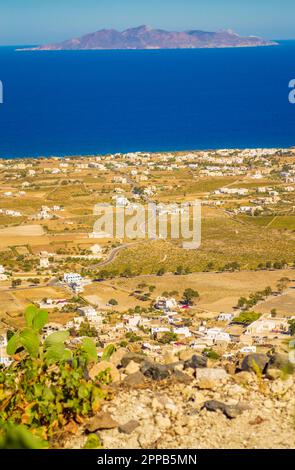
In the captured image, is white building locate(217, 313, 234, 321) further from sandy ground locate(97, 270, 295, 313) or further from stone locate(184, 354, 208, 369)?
stone locate(184, 354, 208, 369)

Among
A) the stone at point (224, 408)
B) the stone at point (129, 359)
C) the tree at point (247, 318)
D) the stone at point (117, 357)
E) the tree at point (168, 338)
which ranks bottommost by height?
the tree at point (247, 318)

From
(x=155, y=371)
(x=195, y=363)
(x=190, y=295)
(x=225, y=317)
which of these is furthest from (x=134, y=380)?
(x=190, y=295)

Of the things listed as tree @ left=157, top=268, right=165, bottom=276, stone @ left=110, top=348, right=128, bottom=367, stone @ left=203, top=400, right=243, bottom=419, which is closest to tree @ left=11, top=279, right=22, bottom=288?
tree @ left=157, top=268, right=165, bottom=276

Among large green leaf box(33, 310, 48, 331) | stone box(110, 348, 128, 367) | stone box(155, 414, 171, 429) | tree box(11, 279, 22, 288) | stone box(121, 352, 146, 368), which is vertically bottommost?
tree box(11, 279, 22, 288)

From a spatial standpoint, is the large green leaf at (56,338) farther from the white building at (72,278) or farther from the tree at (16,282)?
the tree at (16,282)

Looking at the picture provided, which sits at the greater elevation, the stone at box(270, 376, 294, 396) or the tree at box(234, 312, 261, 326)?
the stone at box(270, 376, 294, 396)

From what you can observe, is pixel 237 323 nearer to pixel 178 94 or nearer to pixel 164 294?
pixel 164 294

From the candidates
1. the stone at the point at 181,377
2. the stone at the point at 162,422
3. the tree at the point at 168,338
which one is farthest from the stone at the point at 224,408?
the tree at the point at 168,338

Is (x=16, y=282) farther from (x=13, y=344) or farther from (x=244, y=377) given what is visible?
(x=13, y=344)
